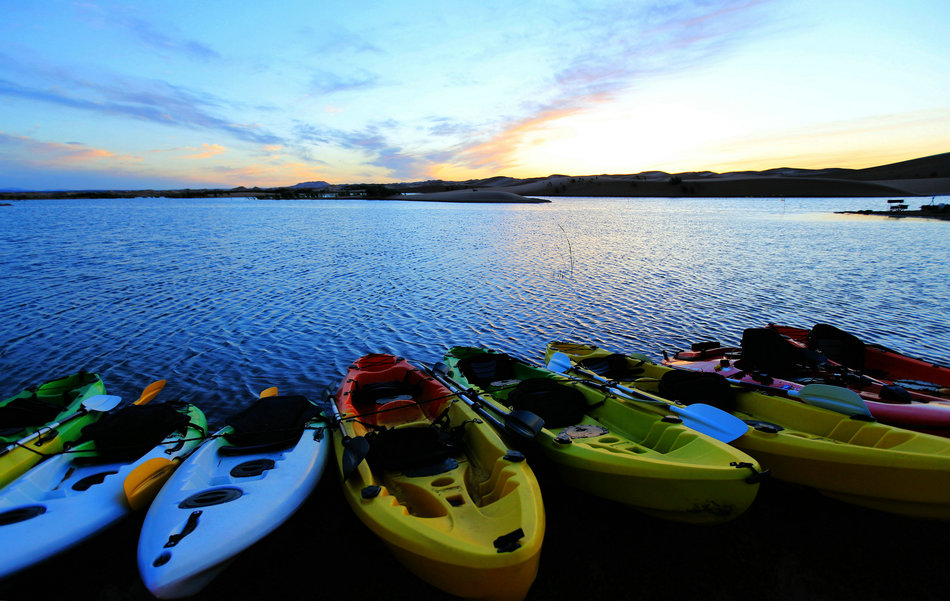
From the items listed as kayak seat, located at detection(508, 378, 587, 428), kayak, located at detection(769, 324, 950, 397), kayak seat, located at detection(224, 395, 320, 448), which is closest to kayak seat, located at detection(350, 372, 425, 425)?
kayak seat, located at detection(224, 395, 320, 448)

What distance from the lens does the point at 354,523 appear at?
514 cm

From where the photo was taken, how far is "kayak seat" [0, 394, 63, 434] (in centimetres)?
588

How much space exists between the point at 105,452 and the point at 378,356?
14.9 ft

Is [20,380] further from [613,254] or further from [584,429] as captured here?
[613,254]

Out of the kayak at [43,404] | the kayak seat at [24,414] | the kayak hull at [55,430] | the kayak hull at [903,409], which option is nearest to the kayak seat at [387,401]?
the kayak hull at [55,430]

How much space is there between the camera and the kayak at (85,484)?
3.87 m

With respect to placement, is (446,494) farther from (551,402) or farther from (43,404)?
(43,404)

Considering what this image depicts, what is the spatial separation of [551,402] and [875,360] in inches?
272

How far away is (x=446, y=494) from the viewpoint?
4.61 meters

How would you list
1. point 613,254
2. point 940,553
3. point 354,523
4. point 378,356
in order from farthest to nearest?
point 613,254 → point 378,356 → point 354,523 → point 940,553

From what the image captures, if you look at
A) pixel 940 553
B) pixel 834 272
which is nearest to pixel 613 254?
pixel 834 272

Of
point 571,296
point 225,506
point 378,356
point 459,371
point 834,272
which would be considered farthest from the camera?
point 834,272

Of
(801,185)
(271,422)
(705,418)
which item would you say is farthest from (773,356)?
(801,185)

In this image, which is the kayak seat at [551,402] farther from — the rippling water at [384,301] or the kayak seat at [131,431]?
the kayak seat at [131,431]
